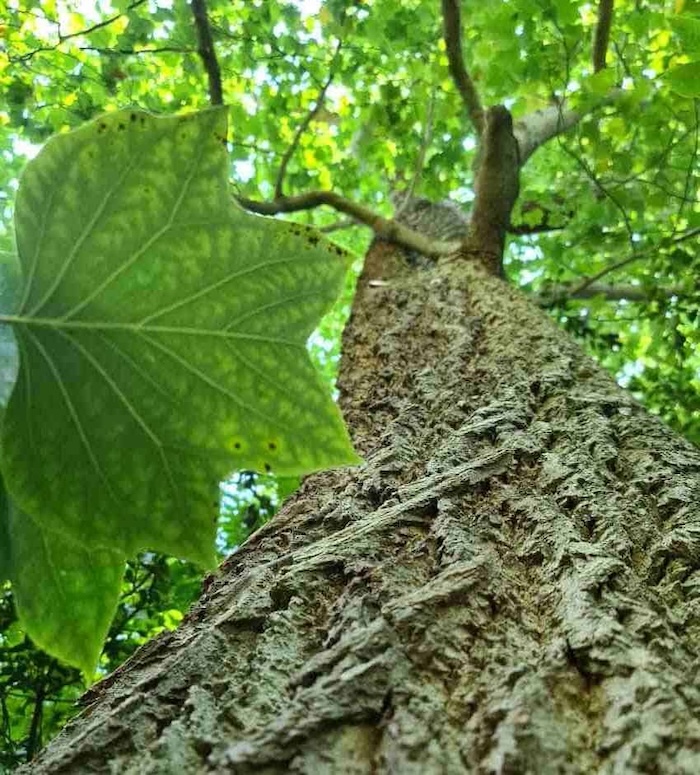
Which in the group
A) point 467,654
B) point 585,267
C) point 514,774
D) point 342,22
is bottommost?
point 514,774

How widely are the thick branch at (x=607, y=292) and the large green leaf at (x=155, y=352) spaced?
267cm

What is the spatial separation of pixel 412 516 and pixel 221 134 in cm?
52

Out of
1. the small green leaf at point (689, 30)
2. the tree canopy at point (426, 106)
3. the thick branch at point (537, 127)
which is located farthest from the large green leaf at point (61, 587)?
the thick branch at point (537, 127)

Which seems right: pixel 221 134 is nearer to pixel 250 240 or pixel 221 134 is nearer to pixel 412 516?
pixel 250 240

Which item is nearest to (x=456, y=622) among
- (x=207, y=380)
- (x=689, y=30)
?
(x=207, y=380)

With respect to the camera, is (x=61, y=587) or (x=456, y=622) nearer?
(x=456, y=622)

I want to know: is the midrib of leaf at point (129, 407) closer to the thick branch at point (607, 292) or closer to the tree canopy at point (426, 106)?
the tree canopy at point (426, 106)

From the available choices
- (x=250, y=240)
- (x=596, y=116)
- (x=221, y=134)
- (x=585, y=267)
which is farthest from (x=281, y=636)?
(x=585, y=267)

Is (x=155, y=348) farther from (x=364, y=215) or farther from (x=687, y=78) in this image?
(x=364, y=215)

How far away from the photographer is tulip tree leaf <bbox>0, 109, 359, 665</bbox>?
764 mm

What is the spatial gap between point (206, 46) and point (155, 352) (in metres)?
2.43

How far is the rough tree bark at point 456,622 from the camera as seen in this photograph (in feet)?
1.85

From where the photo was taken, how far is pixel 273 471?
80 centimetres

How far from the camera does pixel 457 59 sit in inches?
111
